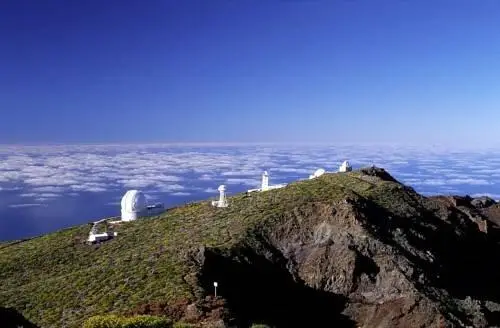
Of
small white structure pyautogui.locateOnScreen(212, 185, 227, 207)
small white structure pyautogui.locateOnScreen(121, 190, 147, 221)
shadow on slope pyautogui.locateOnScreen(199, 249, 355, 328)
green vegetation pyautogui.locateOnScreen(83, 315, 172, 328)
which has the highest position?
green vegetation pyautogui.locateOnScreen(83, 315, 172, 328)

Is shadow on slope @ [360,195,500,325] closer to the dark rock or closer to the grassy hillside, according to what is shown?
the grassy hillside

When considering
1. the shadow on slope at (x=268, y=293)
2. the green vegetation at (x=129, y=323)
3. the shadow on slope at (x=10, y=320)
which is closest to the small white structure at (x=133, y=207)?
the shadow on slope at (x=268, y=293)

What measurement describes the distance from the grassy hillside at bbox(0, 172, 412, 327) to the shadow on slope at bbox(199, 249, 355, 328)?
1703mm

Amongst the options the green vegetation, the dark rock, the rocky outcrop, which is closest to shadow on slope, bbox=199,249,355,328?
the rocky outcrop

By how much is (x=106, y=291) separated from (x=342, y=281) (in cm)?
1373

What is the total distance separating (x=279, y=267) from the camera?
3369 centimetres

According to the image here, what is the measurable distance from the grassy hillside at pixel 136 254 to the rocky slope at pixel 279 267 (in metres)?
0.11

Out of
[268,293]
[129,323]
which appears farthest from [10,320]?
[268,293]

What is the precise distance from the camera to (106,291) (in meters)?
28.8

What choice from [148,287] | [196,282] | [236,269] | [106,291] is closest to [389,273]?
[236,269]

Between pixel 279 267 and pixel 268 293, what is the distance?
3286 millimetres

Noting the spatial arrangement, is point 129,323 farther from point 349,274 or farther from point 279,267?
point 349,274

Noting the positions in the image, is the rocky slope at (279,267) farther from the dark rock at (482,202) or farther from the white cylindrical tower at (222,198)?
the dark rock at (482,202)

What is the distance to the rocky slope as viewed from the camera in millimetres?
27875
